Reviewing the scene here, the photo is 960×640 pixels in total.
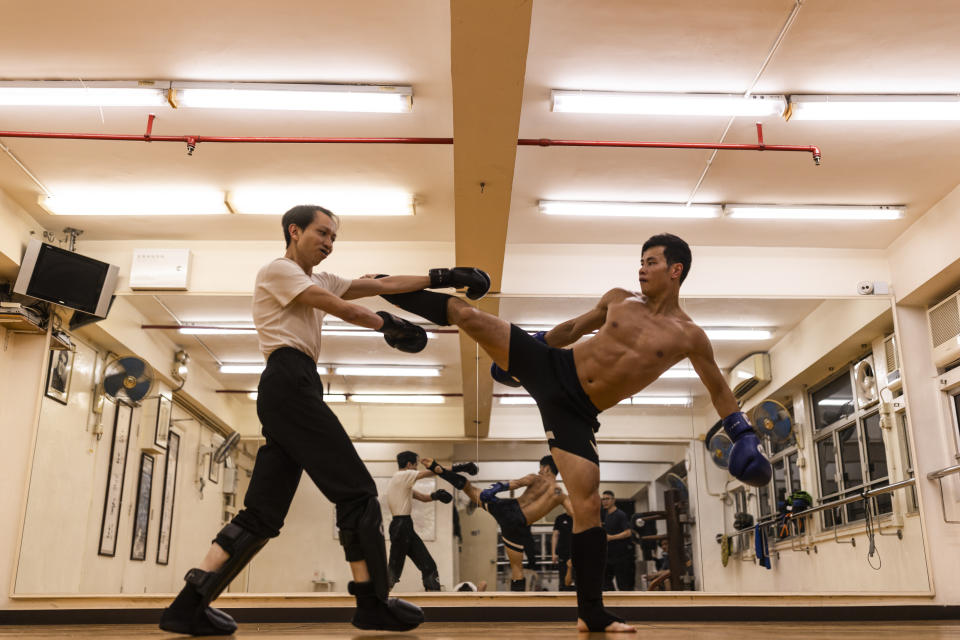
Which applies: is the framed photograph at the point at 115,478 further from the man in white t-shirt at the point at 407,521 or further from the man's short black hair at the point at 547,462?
the man's short black hair at the point at 547,462

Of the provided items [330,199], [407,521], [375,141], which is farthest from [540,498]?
[375,141]

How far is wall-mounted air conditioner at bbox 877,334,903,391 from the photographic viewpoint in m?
6.57

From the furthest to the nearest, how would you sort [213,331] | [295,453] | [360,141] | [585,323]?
[213,331] → [360,141] → [585,323] → [295,453]

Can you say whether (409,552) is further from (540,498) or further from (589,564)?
(589,564)

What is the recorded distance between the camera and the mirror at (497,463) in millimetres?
6102

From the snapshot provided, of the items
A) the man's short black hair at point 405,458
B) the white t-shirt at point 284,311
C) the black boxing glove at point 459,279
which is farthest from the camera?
the man's short black hair at point 405,458

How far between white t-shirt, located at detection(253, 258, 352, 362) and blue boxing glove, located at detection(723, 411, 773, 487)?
5.01ft

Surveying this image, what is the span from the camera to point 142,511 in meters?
6.58

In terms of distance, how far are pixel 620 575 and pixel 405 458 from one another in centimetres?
174

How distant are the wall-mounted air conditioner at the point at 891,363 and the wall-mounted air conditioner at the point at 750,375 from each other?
3.03 ft

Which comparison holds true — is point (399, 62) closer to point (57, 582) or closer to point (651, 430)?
point (651, 430)

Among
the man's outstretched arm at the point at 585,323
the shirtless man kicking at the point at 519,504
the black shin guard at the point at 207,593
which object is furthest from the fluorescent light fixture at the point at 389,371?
the black shin guard at the point at 207,593

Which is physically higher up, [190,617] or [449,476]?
[449,476]

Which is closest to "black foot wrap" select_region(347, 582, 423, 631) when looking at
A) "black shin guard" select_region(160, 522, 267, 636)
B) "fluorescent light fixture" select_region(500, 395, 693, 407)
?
"black shin guard" select_region(160, 522, 267, 636)
